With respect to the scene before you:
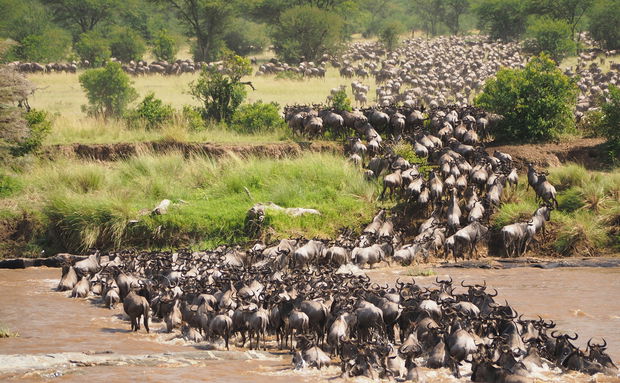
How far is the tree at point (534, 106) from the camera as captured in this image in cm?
2459

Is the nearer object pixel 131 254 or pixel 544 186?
pixel 131 254

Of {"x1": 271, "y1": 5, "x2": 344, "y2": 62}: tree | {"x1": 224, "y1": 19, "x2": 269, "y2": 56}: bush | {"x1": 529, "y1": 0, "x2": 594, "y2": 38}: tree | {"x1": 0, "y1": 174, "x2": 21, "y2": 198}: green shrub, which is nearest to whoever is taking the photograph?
{"x1": 0, "y1": 174, "x2": 21, "y2": 198}: green shrub

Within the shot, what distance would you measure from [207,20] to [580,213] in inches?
1690

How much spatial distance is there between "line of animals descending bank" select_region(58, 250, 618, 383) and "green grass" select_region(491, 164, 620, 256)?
6471mm

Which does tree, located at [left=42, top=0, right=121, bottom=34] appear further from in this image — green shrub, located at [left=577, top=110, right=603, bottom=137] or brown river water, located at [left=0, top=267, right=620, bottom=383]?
brown river water, located at [left=0, top=267, right=620, bottom=383]

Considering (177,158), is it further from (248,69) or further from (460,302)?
(460,302)

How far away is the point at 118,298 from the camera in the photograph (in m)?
14.9

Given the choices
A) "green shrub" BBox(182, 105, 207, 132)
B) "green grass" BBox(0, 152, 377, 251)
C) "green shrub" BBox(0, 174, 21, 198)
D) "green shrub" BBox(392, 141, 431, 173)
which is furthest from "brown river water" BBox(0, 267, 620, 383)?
"green shrub" BBox(182, 105, 207, 132)

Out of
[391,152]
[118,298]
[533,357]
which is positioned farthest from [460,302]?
[391,152]

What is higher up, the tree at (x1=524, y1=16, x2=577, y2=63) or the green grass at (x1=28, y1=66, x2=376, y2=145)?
the tree at (x1=524, y1=16, x2=577, y2=63)

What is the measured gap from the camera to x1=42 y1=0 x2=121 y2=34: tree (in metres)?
66.6

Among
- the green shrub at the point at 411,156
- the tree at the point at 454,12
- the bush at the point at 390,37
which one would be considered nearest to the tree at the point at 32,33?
the bush at the point at 390,37

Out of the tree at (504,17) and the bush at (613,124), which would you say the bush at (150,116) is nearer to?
the bush at (613,124)

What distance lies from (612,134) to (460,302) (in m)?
13.0
